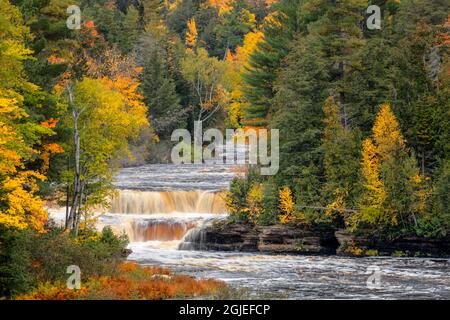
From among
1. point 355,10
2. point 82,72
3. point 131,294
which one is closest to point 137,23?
point 82,72

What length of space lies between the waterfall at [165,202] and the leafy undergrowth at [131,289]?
22.9 meters

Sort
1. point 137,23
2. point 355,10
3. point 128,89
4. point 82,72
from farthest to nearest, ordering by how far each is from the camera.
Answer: point 137,23 < point 128,89 < point 82,72 < point 355,10

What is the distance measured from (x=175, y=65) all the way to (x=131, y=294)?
7219 cm

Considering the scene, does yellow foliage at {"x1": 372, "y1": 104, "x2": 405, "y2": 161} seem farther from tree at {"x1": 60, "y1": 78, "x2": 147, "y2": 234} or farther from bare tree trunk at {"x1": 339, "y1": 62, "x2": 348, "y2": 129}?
tree at {"x1": 60, "y1": 78, "x2": 147, "y2": 234}

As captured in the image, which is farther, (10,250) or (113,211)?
(113,211)

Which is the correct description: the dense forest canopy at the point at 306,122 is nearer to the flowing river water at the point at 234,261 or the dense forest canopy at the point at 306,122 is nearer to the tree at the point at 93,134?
the tree at the point at 93,134

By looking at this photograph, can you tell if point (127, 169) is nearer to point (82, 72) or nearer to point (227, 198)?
point (82, 72)

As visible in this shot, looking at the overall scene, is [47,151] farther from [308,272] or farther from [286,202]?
[286,202]

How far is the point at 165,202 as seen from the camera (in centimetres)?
5666

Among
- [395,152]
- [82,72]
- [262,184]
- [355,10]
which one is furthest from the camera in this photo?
[82,72]

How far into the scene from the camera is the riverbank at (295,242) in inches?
1785

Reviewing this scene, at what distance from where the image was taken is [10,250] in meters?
27.1

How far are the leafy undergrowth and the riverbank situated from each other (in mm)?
15413
